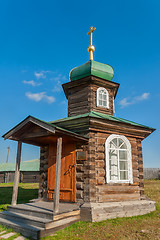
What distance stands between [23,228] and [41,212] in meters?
0.69

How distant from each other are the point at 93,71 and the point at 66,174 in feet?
20.0

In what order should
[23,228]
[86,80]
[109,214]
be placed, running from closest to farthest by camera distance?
[23,228] → [109,214] → [86,80]

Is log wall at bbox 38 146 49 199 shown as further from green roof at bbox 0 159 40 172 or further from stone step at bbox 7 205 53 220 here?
green roof at bbox 0 159 40 172

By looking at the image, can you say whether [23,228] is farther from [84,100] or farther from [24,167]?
[24,167]

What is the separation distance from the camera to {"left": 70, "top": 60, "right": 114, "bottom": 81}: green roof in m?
10.6

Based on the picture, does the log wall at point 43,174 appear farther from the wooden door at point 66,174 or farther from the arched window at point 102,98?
the arched window at point 102,98

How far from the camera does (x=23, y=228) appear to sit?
5.46m

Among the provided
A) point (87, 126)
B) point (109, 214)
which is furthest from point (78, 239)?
point (87, 126)

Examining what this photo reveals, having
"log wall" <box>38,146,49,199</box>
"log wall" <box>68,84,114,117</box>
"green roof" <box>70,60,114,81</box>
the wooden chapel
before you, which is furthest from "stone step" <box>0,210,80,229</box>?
"green roof" <box>70,60,114,81</box>

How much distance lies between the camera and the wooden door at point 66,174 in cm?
748

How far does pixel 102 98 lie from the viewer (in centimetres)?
1055

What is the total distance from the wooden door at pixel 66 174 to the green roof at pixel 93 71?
188 inches

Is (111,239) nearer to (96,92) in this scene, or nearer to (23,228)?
(23,228)

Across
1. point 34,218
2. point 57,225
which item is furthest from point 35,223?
point 57,225
